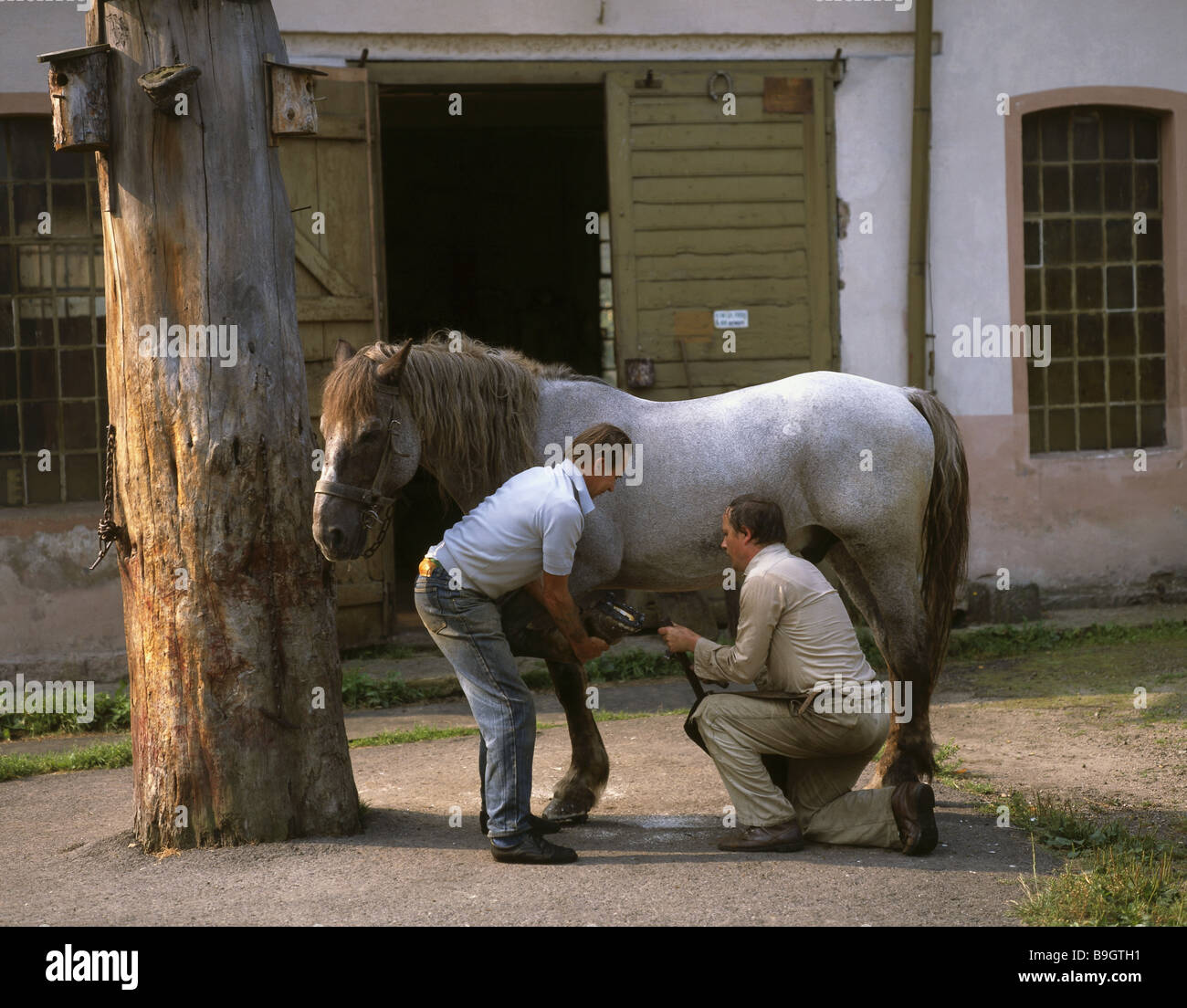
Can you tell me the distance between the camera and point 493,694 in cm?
472

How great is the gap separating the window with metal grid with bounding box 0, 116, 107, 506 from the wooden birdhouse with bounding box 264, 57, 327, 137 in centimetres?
420

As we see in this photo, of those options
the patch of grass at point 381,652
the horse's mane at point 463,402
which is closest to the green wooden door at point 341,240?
the patch of grass at point 381,652

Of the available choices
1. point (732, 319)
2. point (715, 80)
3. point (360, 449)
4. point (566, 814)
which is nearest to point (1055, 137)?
point (715, 80)

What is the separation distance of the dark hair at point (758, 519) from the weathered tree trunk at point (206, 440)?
1.55m

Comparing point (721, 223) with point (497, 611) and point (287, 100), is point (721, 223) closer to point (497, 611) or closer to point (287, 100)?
point (287, 100)

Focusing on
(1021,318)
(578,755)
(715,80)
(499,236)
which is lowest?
(578,755)

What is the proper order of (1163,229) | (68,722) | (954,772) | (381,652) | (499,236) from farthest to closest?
(499,236)
(1163,229)
(381,652)
(68,722)
(954,772)

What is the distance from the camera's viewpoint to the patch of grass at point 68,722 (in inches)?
298

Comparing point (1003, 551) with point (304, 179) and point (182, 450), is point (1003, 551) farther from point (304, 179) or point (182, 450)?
point (182, 450)

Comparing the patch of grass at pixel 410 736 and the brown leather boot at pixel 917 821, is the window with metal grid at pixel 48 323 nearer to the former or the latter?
the patch of grass at pixel 410 736

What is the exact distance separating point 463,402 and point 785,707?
1.63 m
